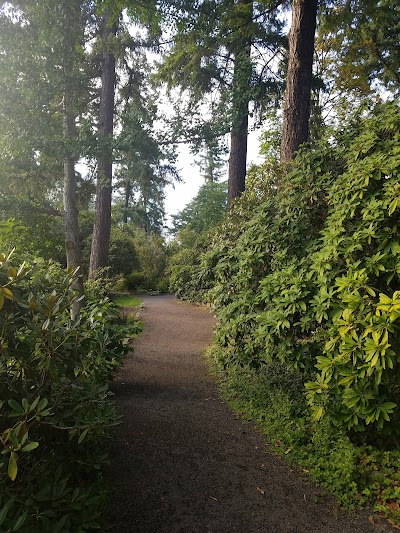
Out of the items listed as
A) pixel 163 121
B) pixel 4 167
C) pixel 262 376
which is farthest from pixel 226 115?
pixel 262 376

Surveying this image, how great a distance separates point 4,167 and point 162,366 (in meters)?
4.48

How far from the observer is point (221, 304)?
17.6 feet

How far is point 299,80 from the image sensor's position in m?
6.12

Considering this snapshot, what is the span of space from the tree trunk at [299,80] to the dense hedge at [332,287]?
114 cm

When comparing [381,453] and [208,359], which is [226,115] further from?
[381,453]

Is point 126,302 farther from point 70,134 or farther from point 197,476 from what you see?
point 197,476

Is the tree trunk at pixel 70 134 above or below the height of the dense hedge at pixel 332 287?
above

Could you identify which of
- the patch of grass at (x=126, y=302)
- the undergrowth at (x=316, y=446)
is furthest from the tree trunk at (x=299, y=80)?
the patch of grass at (x=126, y=302)

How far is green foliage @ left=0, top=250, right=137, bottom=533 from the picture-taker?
1955mm

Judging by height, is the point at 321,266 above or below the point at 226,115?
below

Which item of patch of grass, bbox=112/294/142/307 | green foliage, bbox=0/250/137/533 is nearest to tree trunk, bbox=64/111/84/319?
green foliage, bbox=0/250/137/533

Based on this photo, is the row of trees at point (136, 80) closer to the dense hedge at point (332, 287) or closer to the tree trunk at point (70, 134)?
the tree trunk at point (70, 134)

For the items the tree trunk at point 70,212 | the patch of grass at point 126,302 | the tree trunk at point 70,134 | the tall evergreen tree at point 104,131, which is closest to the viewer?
the tree trunk at point 70,134

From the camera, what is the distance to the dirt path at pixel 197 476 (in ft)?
8.66
